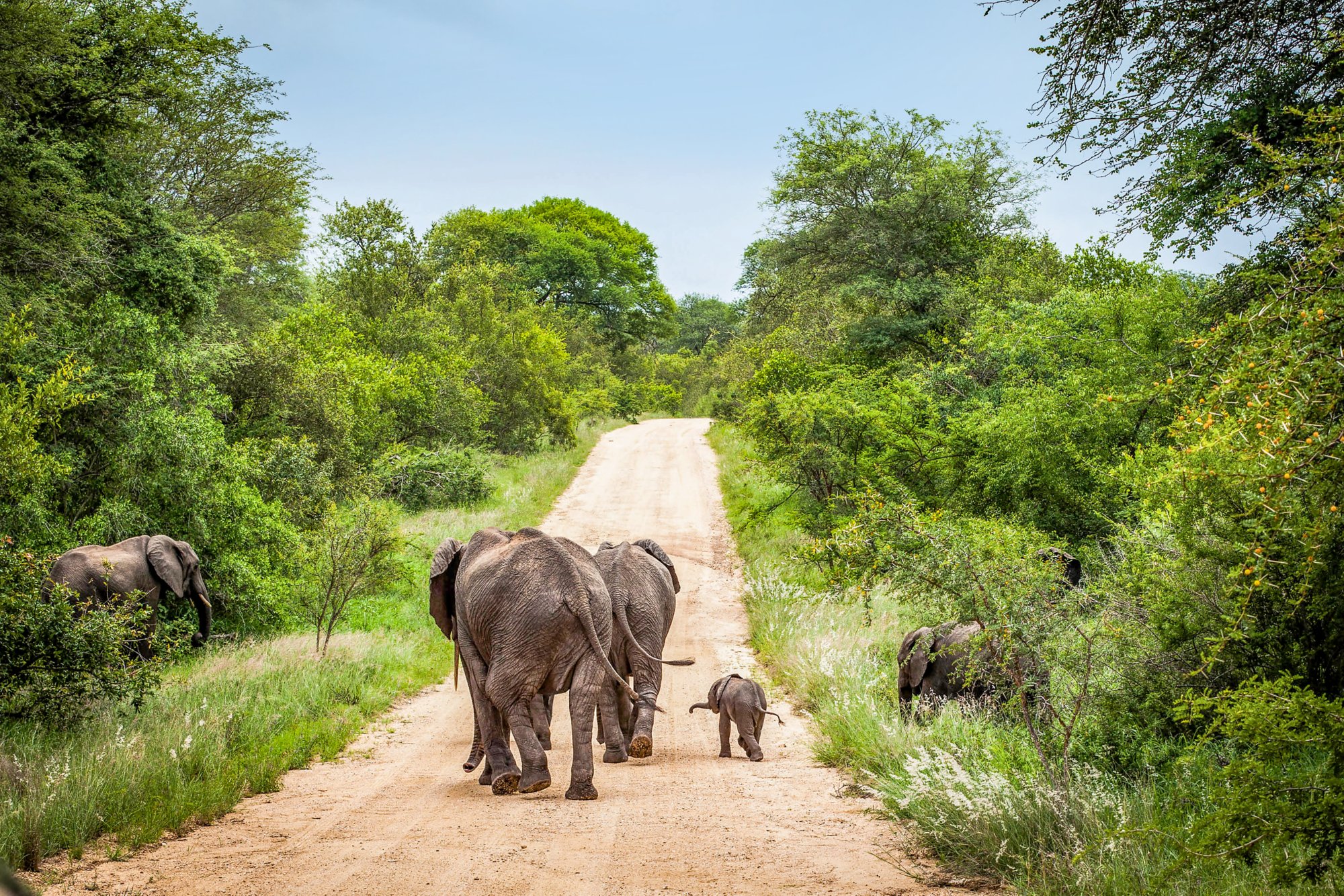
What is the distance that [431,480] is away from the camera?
24.8m

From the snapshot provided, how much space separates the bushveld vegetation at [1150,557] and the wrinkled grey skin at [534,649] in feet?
6.54

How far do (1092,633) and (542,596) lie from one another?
406 cm

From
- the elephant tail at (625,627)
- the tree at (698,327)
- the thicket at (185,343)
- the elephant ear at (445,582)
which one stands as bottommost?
the elephant tail at (625,627)

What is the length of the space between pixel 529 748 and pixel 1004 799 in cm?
343

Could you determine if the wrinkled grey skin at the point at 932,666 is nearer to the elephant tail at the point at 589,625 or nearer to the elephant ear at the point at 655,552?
the elephant ear at the point at 655,552

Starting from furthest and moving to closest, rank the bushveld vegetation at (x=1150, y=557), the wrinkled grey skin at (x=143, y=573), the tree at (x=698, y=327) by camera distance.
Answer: the tree at (x=698, y=327), the wrinkled grey skin at (x=143, y=573), the bushveld vegetation at (x=1150, y=557)

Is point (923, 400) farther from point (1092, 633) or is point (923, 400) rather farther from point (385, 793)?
point (385, 793)

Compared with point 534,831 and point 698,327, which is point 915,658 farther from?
point 698,327

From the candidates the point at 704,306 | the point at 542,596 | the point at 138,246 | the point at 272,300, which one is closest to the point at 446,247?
the point at 272,300

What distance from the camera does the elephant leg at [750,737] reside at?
353 inches

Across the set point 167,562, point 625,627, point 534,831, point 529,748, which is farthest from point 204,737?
point 167,562

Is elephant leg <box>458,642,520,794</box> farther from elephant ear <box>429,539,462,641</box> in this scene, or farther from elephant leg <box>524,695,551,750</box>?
elephant ear <box>429,539,462,641</box>

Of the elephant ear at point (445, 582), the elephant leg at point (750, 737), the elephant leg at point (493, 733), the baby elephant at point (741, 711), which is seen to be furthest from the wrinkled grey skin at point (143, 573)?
the elephant leg at point (750, 737)

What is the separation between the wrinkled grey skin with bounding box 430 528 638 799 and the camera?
23.8ft
